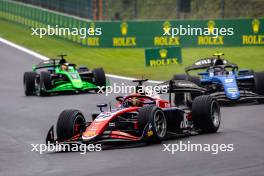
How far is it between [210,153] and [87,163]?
6.93 ft

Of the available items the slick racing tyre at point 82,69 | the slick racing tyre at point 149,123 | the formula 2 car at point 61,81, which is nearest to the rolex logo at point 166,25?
the slick racing tyre at point 82,69

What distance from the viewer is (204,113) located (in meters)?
17.2

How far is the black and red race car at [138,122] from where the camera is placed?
15.8m

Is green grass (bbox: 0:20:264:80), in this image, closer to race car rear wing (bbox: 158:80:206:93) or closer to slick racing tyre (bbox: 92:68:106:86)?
slick racing tyre (bbox: 92:68:106:86)

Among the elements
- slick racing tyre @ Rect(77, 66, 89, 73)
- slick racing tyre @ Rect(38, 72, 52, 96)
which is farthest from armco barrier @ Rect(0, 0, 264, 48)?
slick racing tyre @ Rect(38, 72, 52, 96)

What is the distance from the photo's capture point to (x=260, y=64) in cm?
3769

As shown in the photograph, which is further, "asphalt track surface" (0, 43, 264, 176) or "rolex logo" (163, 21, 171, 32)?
"rolex logo" (163, 21, 171, 32)

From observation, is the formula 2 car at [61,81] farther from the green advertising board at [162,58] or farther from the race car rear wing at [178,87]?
the race car rear wing at [178,87]

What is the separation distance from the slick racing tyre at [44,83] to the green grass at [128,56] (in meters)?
6.21

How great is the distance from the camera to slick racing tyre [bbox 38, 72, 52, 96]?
Answer: 90.0ft

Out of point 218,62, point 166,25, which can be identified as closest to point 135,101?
point 218,62

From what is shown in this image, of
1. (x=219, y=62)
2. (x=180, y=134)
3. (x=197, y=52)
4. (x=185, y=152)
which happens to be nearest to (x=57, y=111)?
(x=219, y=62)

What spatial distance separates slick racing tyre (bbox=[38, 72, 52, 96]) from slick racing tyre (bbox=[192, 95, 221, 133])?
419 inches

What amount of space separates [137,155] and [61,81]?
13.3 metres
